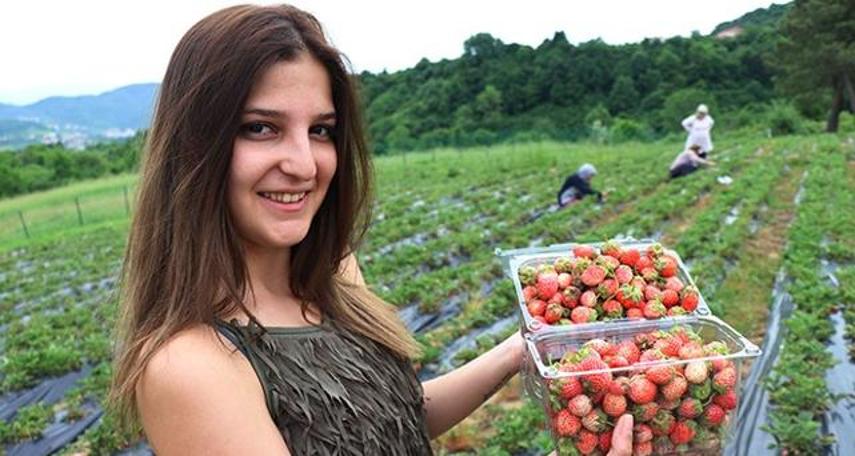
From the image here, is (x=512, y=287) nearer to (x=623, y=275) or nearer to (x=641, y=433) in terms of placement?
(x=623, y=275)

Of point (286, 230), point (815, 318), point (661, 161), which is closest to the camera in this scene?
point (286, 230)

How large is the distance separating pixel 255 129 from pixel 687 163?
13.0m

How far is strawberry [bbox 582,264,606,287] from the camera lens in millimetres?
1729

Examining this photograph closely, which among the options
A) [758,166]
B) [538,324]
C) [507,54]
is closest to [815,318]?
[538,324]

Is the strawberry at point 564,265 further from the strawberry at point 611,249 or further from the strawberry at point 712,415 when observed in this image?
the strawberry at point 712,415

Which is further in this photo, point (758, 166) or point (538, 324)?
point (758, 166)

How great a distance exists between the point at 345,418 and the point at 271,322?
26 centimetres

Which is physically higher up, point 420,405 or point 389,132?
point 420,405

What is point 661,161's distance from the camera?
16641mm

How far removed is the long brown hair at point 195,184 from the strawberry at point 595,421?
0.70 m

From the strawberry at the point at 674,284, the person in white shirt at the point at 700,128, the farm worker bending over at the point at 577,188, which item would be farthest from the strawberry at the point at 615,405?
the person in white shirt at the point at 700,128

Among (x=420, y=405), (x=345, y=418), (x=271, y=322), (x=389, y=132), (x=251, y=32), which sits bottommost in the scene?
(x=389, y=132)

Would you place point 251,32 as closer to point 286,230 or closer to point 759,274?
point 286,230

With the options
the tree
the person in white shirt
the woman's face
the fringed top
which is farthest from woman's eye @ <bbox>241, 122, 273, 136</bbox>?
the tree
